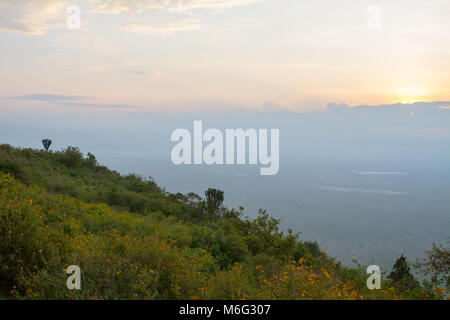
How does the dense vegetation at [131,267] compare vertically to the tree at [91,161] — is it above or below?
below

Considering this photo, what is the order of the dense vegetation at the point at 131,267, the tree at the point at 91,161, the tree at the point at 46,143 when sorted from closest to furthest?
the dense vegetation at the point at 131,267 < the tree at the point at 91,161 < the tree at the point at 46,143

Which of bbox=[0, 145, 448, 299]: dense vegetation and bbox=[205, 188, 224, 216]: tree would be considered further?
Answer: bbox=[205, 188, 224, 216]: tree

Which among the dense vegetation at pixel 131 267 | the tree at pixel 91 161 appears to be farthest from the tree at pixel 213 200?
the tree at pixel 91 161

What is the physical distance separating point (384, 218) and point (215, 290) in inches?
2722

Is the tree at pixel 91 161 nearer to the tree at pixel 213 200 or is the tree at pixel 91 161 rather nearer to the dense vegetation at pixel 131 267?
the tree at pixel 213 200

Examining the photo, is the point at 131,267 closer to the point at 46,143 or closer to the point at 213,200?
the point at 213,200

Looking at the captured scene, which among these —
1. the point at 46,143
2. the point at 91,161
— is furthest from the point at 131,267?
the point at 46,143

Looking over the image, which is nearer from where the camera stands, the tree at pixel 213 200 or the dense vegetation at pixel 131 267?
the dense vegetation at pixel 131 267

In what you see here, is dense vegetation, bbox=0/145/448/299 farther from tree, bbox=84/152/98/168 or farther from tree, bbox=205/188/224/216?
tree, bbox=84/152/98/168

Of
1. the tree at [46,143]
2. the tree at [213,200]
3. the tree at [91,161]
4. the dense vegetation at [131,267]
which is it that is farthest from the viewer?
the tree at [46,143]

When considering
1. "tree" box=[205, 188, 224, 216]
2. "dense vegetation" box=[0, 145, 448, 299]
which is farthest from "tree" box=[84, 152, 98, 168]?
"dense vegetation" box=[0, 145, 448, 299]

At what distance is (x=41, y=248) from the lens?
17.1 feet

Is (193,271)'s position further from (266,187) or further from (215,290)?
(266,187)
